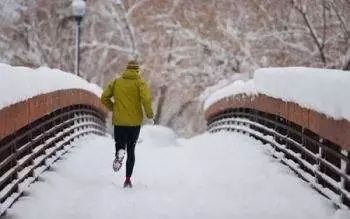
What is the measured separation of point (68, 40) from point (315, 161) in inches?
1120

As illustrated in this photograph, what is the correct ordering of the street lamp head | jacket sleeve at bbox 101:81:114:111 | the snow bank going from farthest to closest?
1. the snow bank
2. the street lamp head
3. jacket sleeve at bbox 101:81:114:111

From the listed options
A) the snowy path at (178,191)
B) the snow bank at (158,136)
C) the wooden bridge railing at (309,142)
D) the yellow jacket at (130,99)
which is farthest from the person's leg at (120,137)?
the snow bank at (158,136)

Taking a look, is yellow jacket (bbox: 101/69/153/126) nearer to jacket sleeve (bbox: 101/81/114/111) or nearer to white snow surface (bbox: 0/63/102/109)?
jacket sleeve (bbox: 101/81/114/111)

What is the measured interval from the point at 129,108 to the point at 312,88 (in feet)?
7.58

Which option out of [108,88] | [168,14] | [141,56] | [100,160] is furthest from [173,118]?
[108,88]

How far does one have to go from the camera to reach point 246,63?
3259 cm

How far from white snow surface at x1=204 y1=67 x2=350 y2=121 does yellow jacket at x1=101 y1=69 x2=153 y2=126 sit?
1947 mm

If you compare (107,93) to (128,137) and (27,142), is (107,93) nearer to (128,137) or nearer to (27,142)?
(128,137)

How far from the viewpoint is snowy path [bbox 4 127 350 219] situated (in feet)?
24.8

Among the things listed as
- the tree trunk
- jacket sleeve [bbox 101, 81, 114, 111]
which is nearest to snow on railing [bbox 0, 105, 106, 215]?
jacket sleeve [bbox 101, 81, 114, 111]

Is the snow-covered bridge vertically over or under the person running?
under

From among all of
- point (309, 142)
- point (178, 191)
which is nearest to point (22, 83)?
point (178, 191)

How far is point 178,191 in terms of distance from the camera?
910 cm

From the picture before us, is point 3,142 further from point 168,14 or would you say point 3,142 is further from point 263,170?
point 168,14
